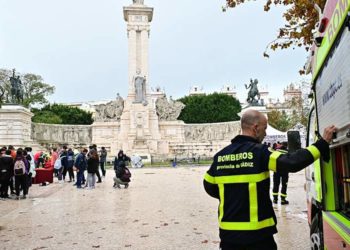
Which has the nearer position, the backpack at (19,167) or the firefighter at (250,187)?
the firefighter at (250,187)

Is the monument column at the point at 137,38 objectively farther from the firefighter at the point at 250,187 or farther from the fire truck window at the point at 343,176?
the firefighter at the point at 250,187

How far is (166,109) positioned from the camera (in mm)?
46094

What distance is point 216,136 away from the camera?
162 feet

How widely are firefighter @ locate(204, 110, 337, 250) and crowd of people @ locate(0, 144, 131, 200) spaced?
35.3 ft

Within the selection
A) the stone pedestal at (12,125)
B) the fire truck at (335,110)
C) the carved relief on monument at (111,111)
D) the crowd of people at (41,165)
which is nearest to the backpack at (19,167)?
the crowd of people at (41,165)

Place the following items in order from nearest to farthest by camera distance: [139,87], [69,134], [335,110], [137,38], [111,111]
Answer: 1. [335,110]
2. [139,87]
3. [137,38]
4. [111,111]
5. [69,134]

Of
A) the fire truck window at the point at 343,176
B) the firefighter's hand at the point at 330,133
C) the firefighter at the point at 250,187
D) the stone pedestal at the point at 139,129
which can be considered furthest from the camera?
the stone pedestal at the point at 139,129

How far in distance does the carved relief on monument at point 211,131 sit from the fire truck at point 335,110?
43.7 metres

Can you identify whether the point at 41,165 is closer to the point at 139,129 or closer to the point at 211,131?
the point at 139,129

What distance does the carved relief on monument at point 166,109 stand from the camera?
45750 millimetres

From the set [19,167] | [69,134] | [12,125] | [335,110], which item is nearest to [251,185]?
[335,110]

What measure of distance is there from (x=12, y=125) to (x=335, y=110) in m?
35.3

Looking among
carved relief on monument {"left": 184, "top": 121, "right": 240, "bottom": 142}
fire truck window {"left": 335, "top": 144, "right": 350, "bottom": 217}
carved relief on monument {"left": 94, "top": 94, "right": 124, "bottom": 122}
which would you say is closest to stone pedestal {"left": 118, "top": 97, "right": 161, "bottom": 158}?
carved relief on monument {"left": 94, "top": 94, "right": 124, "bottom": 122}

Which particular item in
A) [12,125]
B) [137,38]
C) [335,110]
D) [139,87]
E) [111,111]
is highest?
[137,38]
